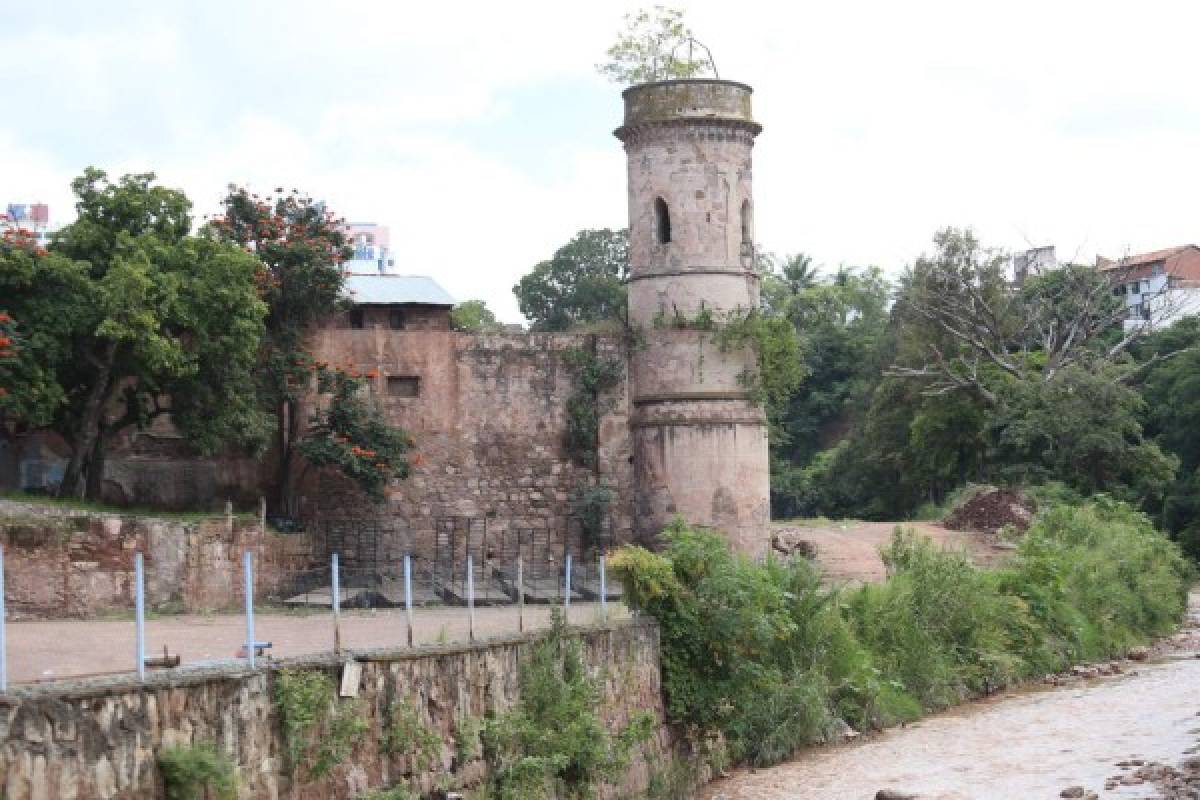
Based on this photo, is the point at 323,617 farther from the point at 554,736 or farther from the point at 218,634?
the point at 554,736

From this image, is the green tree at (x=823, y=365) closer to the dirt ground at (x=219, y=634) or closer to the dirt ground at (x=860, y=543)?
the dirt ground at (x=860, y=543)

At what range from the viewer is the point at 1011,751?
22250mm

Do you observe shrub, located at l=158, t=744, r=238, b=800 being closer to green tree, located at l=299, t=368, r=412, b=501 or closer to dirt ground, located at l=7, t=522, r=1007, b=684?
dirt ground, located at l=7, t=522, r=1007, b=684

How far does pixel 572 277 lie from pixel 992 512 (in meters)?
23.8

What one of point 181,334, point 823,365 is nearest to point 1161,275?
point 823,365

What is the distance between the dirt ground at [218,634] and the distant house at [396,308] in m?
8.94

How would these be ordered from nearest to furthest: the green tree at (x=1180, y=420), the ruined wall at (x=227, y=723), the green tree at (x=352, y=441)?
1. the ruined wall at (x=227, y=723)
2. the green tree at (x=352, y=441)
3. the green tree at (x=1180, y=420)

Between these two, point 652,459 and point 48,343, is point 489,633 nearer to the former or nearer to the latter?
point 48,343

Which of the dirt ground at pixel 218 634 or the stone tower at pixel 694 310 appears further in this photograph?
the stone tower at pixel 694 310

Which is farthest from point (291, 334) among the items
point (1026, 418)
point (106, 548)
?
point (1026, 418)

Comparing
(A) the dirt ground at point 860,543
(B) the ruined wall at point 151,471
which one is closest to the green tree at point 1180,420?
(A) the dirt ground at point 860,543

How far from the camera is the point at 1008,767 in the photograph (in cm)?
2119

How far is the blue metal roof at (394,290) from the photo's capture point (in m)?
31.2

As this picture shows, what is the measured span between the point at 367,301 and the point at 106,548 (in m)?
9.04
